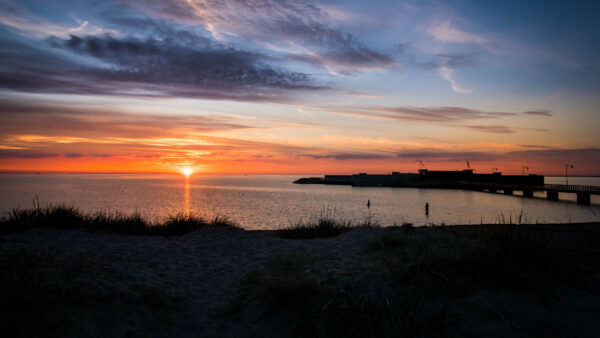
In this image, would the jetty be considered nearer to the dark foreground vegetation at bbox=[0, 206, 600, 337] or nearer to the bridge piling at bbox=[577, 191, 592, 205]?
the bridge piling at bbox=[577, 191, 592, 205]

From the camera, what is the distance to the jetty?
72.8 meters

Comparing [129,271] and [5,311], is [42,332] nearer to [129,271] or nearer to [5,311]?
[5,311]

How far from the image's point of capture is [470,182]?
4141 inches

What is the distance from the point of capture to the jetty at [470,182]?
72812 millimetres

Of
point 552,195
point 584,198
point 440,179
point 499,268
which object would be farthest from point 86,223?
point 440,179

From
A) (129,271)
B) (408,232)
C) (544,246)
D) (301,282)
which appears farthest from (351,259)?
(408,232)

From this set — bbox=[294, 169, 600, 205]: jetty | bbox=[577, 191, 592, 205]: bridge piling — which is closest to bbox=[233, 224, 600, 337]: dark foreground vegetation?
bbox=[577, 191, 592, 205]: bridge piling

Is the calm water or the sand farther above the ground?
the sand

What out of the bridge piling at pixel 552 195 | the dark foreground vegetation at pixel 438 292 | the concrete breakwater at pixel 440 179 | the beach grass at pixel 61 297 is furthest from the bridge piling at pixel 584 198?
the beach grass at pixel 61 297

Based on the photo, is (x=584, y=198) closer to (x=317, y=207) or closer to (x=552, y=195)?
(x=552, y=195)

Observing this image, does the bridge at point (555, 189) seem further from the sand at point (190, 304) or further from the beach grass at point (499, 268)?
the sand at point (190, 304)

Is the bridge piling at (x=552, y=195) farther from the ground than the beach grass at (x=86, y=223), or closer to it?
closer to it

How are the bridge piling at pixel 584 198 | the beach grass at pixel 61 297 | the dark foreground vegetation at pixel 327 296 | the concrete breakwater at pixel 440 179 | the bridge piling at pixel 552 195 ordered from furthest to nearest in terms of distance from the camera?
the concrete breakwater at pixel 440 179
the bridge piling at pixel 552 195
the bridge piling at pixel 584 198
the dark foreground vegetation at pixel 327 296
the beach grass at pixel 61 297

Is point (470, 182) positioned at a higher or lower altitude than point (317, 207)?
higher
